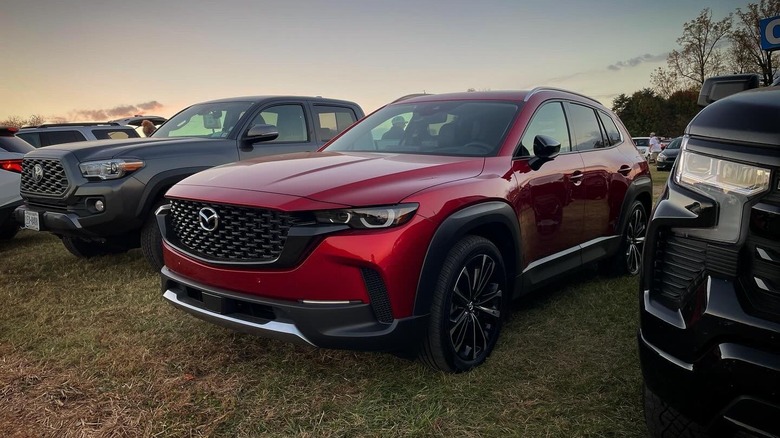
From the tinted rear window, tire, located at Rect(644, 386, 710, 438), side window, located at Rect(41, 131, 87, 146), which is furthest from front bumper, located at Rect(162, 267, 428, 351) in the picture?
side window, located at Rect(41, 131, 87, 146)

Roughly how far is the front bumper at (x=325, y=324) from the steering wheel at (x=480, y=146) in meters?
1.21

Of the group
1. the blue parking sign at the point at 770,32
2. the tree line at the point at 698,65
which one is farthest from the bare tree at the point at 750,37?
the blue parking sign at the point at 770,32

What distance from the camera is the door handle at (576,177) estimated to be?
3.82 metres

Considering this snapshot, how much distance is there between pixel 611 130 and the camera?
4.78 meters

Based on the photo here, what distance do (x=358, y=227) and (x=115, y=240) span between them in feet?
11.3

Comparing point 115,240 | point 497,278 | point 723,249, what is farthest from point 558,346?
point 115,240

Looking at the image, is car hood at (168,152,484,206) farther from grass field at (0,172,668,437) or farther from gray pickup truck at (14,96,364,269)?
gray pickup truck at (14,96,364,269)

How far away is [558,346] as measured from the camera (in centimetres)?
337

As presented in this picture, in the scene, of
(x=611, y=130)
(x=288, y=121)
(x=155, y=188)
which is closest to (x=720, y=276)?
(x=611, y=130)

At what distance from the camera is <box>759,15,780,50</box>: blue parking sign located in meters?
4.55

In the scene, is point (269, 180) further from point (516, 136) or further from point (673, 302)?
point (673, 302)

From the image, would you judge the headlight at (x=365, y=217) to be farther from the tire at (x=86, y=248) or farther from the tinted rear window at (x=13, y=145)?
the tinted rear window at (x=13, y=145)

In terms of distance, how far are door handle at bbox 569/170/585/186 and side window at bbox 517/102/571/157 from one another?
19 centimetres

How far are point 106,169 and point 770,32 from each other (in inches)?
225
